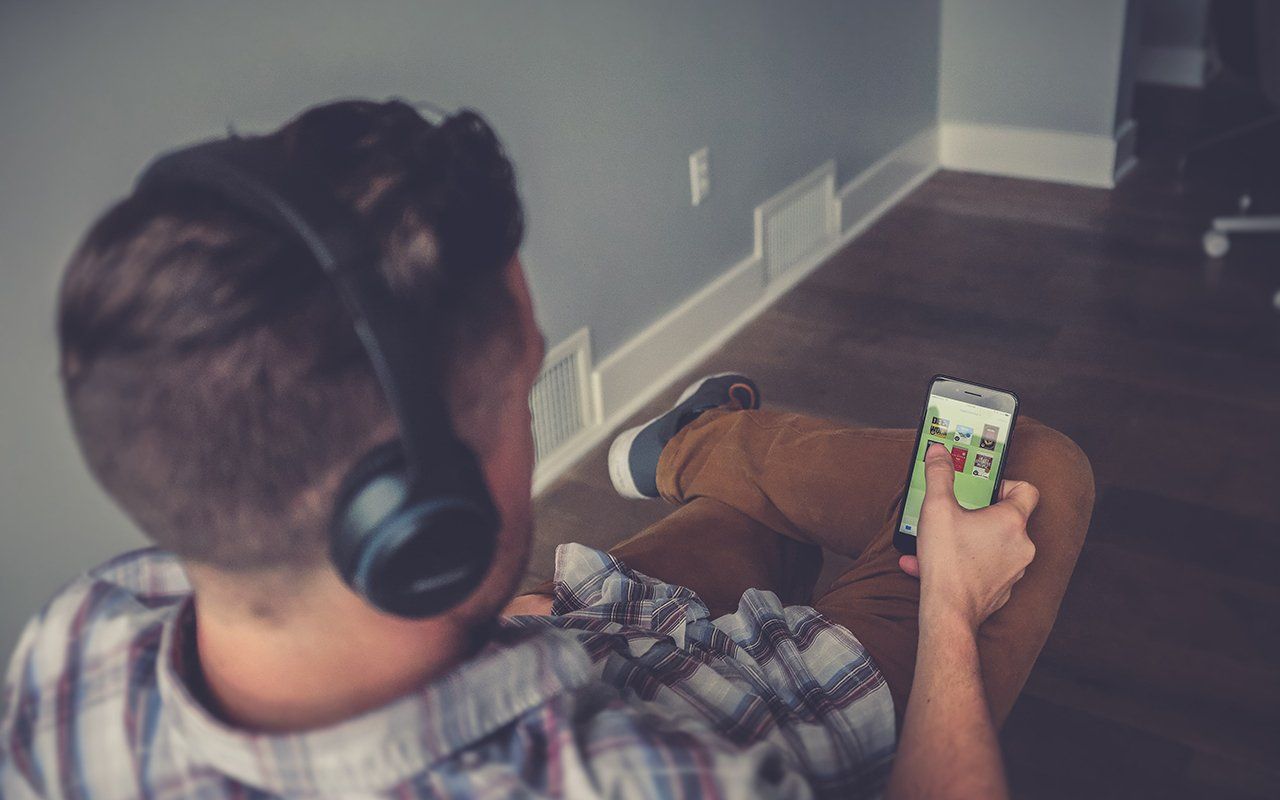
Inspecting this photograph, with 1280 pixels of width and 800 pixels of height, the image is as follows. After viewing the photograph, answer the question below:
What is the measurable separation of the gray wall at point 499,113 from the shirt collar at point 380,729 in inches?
28.1

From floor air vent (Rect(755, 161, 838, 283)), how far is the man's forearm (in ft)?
5.75

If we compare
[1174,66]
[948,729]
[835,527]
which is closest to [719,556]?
[835,527]

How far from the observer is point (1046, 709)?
4.75ft

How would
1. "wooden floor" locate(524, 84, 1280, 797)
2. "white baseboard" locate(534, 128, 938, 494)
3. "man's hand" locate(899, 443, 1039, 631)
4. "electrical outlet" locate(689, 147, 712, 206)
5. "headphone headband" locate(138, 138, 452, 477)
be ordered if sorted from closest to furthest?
"headphone headband" locate(138, 138, 452, 477), "man's hand" locate(899, 443, 1039, 631), "wooden floor" locate(524, 84, 1280, 797), "white baseboard" locate(534, 128, 938, 494), "electrical outlet" locate(689, 147, 712, 206)

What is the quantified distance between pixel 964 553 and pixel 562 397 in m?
1.16

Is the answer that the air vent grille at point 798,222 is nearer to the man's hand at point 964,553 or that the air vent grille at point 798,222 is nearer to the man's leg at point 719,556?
the man's leg at point 719,556

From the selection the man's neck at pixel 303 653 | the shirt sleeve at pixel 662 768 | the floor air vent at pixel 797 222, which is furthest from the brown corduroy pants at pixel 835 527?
the floor air vent at pixel 797 222

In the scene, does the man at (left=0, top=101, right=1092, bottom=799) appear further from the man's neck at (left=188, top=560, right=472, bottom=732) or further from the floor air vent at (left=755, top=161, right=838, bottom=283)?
the floor air vent at (left=755, top=161, right=838, bottom=283)

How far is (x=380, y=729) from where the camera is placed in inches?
23.4

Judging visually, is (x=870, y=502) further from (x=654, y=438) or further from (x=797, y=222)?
(x=797, y=222)

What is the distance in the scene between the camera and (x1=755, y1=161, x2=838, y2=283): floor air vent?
8.42ft

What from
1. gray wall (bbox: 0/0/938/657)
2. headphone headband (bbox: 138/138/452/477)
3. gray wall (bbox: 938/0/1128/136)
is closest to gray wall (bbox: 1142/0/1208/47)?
gray wall (bbox: 938/0/1128/136)

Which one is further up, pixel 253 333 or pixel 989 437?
pixel 253 333

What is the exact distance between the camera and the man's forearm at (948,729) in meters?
0.77
